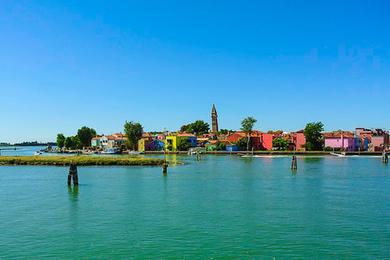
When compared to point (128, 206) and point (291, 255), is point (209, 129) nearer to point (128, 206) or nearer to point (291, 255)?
point (128, 206)

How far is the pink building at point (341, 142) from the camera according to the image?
406 feet

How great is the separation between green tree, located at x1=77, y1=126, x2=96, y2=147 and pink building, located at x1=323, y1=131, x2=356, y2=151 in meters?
87.4

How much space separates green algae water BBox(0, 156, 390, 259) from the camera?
18.8m

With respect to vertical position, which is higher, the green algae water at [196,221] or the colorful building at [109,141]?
the colorful building at [109,141]

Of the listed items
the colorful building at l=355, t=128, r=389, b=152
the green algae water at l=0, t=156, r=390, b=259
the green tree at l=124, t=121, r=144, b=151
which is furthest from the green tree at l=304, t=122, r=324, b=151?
the green algae water at l=0, t=156, r=390, b=259

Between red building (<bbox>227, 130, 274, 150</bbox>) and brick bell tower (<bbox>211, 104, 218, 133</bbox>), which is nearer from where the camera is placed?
red building (<bbox>227, 130, 274, 150</bbox>)

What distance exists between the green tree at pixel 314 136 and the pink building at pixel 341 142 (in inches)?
179

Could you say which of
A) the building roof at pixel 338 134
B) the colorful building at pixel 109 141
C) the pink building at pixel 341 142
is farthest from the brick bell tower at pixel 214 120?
the pink building at pixel 341 142

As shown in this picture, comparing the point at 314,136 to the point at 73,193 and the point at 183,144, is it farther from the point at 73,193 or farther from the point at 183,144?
the point at 73,193

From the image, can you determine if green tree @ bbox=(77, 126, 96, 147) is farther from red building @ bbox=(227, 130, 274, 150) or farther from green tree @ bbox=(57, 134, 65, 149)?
red building @ bbox=(227, 130, 274, 150)

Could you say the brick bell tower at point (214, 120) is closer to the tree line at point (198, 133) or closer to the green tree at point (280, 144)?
the tree line at point (198, 133)

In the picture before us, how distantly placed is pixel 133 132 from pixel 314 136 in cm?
5689

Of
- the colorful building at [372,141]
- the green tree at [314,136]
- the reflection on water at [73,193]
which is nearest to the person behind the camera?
the reflection on water at [73,193]

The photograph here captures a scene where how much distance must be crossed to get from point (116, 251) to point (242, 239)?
573cm
